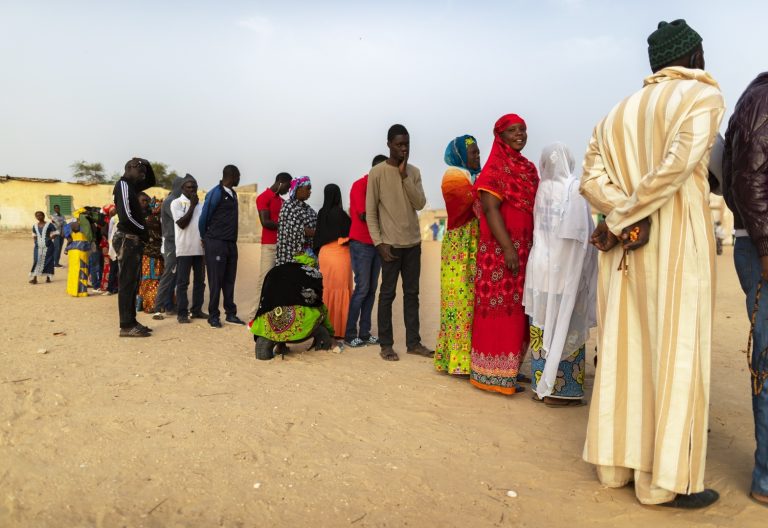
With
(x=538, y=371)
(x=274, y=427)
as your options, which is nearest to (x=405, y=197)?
(x=538, y=371)

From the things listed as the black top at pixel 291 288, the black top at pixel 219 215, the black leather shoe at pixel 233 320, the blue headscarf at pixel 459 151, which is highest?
the blue headscarf at pixel 459 151

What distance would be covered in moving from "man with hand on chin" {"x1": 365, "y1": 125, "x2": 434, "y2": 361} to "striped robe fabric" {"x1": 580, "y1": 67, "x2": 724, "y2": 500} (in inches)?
115

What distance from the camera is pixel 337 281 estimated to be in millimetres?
6984

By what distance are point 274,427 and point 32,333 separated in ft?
14.9

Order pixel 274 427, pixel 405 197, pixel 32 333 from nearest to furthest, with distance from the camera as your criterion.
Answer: pixel 274 427 < pixel 405 197 < pixel 32 333

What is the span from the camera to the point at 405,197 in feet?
19.7

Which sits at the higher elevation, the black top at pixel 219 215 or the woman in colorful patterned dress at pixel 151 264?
the black top at pixel 219 215

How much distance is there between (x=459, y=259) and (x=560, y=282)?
1150mm

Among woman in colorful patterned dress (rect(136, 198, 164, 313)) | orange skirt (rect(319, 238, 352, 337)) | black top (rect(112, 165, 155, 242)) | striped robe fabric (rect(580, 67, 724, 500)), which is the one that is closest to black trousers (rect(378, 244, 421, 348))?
orange skirt (rect(319, 238, 352, 337))

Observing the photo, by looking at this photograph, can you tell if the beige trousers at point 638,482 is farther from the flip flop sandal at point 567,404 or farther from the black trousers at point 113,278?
the black trousers at point 113,278

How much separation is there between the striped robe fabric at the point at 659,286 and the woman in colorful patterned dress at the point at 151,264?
24.1 ft

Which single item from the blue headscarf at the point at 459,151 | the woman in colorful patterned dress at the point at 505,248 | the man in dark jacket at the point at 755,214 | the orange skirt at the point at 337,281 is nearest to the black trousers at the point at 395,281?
the orange skirt at the point at 337,281

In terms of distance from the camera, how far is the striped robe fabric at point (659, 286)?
278 cm

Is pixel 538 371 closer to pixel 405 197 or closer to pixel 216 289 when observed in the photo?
pixel 405 197
